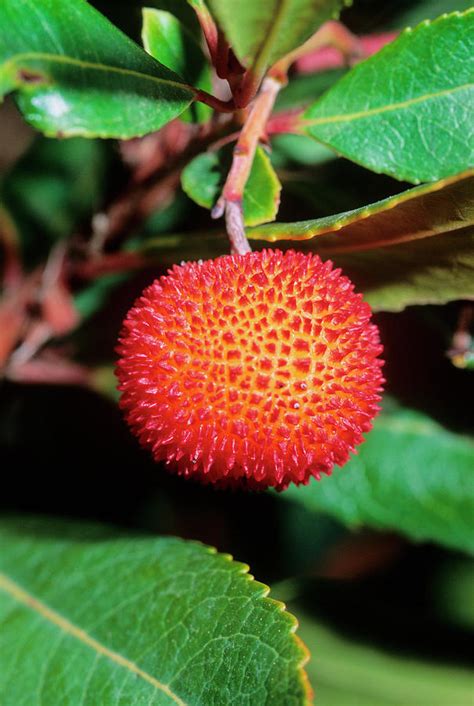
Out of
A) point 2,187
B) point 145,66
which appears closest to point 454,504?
point 145,66

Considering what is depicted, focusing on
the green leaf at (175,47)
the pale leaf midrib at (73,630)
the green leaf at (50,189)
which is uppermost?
the green leaf at (50,189)

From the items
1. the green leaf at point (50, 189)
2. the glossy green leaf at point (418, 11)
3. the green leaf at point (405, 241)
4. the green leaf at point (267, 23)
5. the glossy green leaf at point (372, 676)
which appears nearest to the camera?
the green leaf at point (267, 23)

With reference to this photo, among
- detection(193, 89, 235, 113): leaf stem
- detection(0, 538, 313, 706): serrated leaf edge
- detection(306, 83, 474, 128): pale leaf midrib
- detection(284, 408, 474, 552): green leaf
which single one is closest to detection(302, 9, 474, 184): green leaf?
detection(306, 83, 474, 128): pale leaf midrib

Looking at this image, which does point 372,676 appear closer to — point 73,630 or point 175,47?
point 73,630

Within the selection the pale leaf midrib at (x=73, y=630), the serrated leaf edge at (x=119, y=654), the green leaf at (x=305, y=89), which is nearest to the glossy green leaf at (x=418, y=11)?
the green leaf at (x=305, y=89)

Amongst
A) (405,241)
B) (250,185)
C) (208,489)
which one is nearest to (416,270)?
(405,241)

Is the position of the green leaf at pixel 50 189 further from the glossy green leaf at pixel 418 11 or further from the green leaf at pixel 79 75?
the green leaf at pixel 79 75
